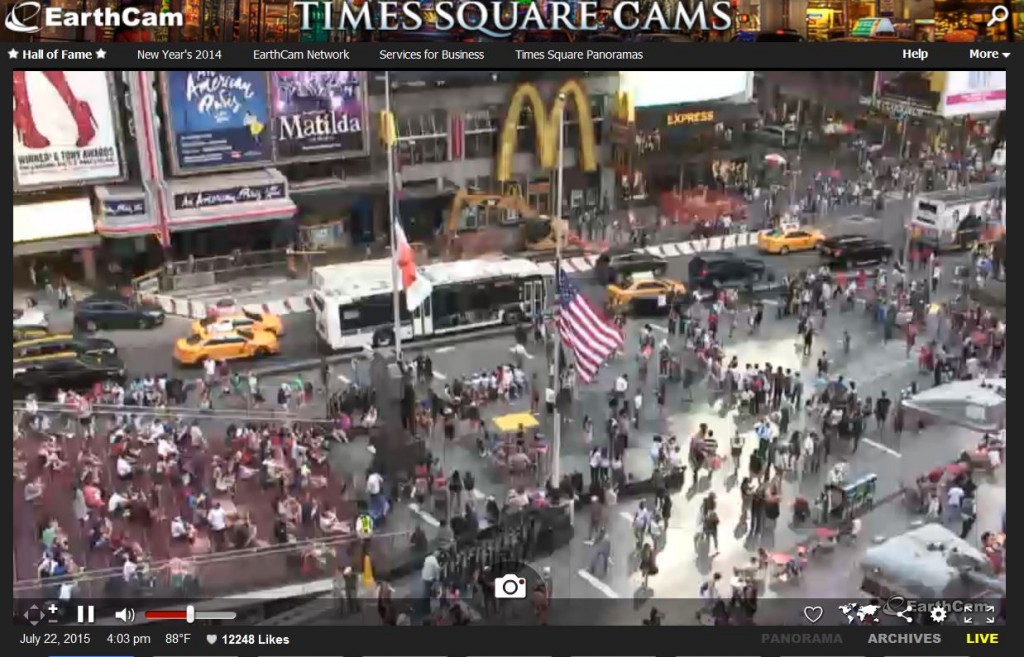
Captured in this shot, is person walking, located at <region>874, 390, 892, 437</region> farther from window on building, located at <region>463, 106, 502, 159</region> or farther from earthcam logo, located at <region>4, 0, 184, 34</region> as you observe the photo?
earthcam logo, located at <region>4, 0, 184, 34</region>

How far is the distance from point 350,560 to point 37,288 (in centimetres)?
454

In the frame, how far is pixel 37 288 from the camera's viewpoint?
1449 cm

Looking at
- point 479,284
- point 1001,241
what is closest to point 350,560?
point 479,284

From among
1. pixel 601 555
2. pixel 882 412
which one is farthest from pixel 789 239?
pixel 601 555

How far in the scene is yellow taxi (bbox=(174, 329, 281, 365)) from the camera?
588 inches

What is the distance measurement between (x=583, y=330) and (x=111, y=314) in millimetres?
5294

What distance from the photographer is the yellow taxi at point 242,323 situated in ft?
48.9

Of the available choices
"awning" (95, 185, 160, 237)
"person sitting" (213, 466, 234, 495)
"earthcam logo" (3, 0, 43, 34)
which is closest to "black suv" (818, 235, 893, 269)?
"person sitting" (213, 466, 234, 495)

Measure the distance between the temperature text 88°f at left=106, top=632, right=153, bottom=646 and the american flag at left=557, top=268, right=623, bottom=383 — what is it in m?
5.62

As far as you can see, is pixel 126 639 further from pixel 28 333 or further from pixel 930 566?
pixel 930 566

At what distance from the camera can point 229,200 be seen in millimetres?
14938

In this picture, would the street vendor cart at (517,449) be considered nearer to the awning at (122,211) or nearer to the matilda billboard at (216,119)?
the matilda billboard at (216,119)

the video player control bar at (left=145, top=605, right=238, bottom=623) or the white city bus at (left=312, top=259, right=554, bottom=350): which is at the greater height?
the white city bus at (left=312, top=259, right=554, bottom=350)

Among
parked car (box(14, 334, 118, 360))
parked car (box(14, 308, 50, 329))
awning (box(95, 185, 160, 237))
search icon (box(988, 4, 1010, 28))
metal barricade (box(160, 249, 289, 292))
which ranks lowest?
parked car (box(14, 334, 118, 360))
